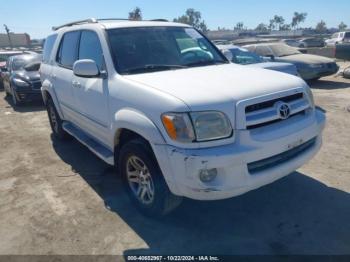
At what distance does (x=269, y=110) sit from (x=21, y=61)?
10.8m

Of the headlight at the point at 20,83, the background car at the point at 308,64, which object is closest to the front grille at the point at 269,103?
the background car at the point at 308,64

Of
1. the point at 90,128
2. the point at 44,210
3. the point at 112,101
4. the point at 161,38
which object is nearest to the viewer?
the point at 112,101

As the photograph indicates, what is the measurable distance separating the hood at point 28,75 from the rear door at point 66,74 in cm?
516

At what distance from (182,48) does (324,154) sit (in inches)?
106

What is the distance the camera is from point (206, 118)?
9.29 ft

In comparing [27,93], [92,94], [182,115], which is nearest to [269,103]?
[182,115]

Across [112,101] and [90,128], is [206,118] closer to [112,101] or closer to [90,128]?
[112,101]

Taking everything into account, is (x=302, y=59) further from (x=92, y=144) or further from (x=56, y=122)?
(x=92, y=144)

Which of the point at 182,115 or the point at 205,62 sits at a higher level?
the point at 205,62

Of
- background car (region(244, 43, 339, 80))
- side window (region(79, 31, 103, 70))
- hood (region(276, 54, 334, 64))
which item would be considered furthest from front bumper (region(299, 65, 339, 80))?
side window (region(79, 31, 103, 70))

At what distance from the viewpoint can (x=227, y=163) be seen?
9.07ft

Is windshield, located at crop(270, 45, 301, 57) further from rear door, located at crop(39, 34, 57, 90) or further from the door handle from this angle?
the door handle

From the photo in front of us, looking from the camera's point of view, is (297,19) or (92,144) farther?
(297,19)

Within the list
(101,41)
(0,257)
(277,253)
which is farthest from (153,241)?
(101,41)
